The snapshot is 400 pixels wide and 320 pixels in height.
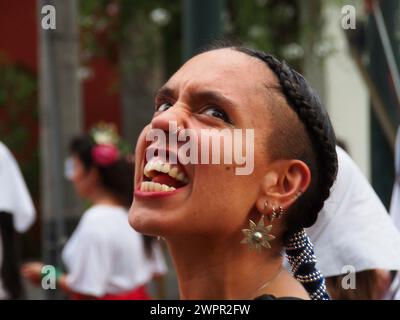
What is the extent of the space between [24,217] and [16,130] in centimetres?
796

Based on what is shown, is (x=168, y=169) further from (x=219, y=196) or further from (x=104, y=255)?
(x=104, y=255)

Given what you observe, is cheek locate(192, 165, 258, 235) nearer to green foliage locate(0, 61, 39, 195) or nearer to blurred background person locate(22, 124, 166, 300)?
blurred background person locate(22, 124, 166, 300)

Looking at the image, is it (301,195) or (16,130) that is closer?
(301,195)

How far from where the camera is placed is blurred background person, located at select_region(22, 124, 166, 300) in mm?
5316

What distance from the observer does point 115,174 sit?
564cm

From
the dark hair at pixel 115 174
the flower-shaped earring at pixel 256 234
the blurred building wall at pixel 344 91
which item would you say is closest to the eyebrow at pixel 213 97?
the flower-shaped earring at pixel 256 234

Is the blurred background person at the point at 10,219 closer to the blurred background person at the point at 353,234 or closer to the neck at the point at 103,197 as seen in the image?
the neck at the point at 103,197

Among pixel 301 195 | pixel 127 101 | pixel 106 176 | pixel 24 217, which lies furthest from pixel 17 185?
pixel 127 101

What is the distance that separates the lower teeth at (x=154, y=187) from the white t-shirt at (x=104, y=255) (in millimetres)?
3421

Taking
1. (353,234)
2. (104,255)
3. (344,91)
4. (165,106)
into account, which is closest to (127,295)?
(104,255)

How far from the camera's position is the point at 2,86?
13.2 m

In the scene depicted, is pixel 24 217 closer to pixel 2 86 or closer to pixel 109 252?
pixel 109 252

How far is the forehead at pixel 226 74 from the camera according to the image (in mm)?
1843
